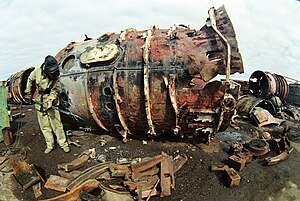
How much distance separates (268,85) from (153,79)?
5.84 meters

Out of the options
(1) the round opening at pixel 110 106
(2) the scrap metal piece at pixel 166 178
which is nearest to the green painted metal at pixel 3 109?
(1) the round opening at pixel 110 106

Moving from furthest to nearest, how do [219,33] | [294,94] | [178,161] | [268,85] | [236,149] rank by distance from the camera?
[294,94]
[268,85]
[236,149]
[178,161]
[219,33]

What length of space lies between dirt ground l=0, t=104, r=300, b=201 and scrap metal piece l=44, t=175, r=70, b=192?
0.08 m

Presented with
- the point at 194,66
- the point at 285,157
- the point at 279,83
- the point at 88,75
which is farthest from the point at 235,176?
the point at 279,83

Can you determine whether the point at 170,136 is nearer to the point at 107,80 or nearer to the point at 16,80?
the point at 107,80

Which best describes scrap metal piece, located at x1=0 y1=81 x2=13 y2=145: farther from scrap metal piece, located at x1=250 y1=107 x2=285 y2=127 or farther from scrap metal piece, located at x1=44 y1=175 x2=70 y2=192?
scrap metal piece, located at x1=250 y1=107 x2=285 y2=127

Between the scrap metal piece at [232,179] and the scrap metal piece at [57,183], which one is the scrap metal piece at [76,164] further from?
the scrap metal piece at [232,179]

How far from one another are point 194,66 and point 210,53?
0.43 m

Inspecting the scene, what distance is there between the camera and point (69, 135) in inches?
223

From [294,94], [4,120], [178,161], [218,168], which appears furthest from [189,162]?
[294,94]

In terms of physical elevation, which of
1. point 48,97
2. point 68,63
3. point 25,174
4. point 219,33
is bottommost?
point 25,174

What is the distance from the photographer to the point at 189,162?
474cm

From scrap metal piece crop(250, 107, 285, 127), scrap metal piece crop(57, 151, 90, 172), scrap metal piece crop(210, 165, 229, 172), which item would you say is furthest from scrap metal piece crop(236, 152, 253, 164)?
scrap metal piece crop(57, 151, 90, 172)

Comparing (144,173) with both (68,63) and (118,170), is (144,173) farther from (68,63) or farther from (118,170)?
(68,63)
